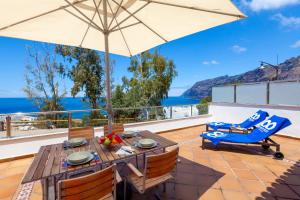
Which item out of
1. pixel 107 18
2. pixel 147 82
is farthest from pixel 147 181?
pixel 147 82

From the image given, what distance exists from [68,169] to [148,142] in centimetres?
99

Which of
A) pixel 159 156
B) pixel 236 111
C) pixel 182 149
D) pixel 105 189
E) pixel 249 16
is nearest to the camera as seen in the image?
pixel 105 189

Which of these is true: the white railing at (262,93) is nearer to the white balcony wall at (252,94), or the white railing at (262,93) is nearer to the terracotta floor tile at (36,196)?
the white balcony wall at (252,94)

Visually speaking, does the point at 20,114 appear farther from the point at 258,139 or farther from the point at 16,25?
the point at 258,139

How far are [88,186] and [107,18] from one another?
2.61 meters

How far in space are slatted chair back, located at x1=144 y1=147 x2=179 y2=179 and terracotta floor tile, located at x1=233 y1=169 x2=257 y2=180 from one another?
1576 millimetres

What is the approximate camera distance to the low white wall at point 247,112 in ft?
16.1

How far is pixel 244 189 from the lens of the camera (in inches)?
97.7

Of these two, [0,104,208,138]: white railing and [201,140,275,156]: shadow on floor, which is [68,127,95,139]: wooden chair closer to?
[0,104,208,138]: white railing

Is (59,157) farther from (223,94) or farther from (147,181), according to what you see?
(223,94)

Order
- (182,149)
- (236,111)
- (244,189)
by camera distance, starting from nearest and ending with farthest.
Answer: (244,189) < (182,149) < (236,111)

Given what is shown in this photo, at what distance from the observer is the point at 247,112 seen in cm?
602

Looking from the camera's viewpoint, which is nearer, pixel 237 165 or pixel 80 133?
pixel 80 133

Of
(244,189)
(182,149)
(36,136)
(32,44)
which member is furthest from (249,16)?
(32,44)
